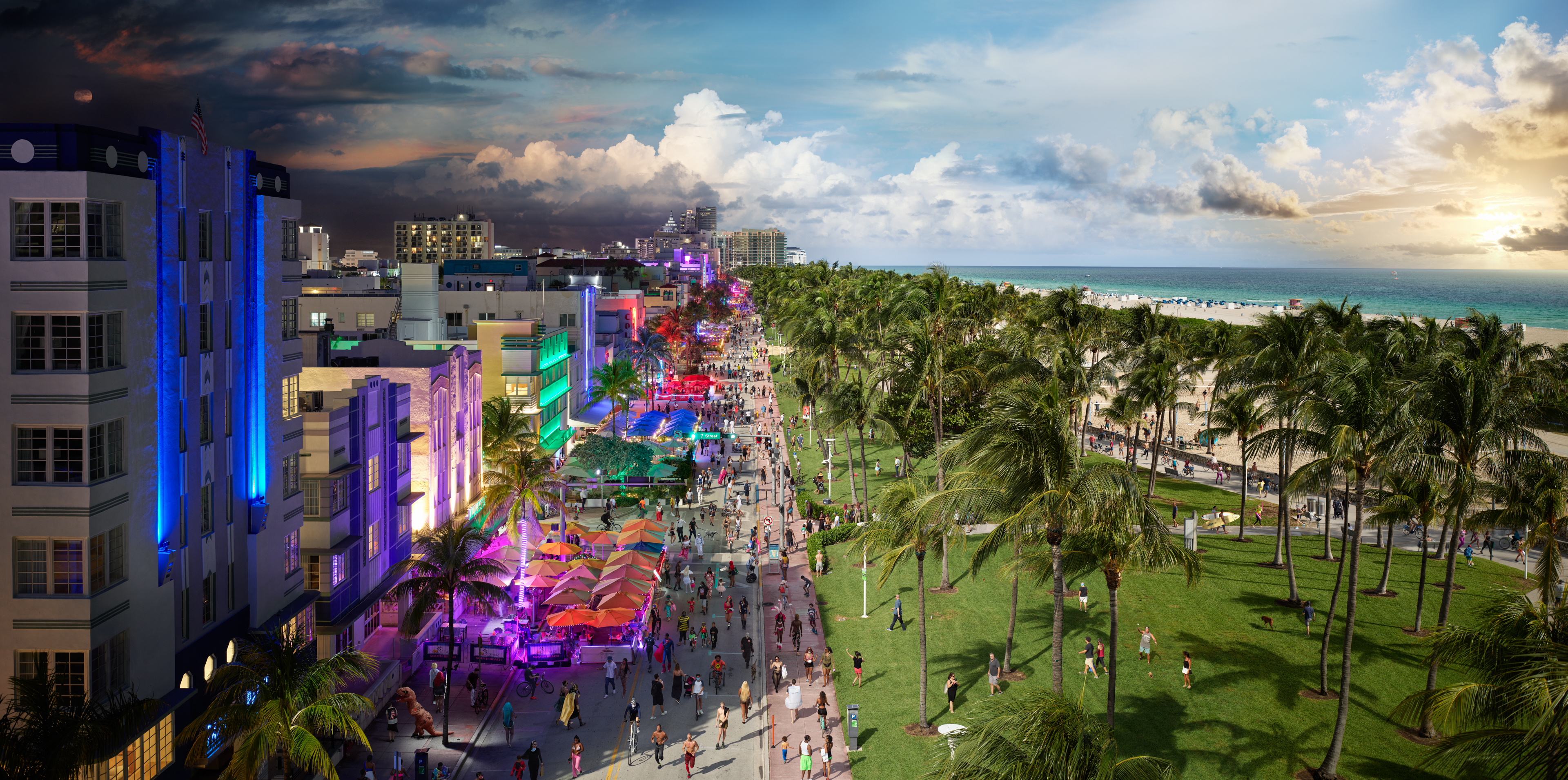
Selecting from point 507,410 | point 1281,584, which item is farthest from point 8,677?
point 1281,584

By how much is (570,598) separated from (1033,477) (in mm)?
20875

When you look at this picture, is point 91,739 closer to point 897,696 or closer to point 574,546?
point 897,696

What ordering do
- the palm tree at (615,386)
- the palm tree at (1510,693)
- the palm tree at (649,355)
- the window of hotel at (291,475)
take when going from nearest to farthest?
the palm tree at (1510,693)
the window of hotel at (291,475)
the palm tree at (615,386)
the palm tree at (649,355)

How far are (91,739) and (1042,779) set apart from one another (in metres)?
16.6

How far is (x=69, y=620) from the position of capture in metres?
19.7

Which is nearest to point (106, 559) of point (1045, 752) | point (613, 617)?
point (613, 617)

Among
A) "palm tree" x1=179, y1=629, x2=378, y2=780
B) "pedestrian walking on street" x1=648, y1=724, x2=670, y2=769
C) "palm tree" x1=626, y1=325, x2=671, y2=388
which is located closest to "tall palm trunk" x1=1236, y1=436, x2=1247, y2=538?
"pedestrian walking on street" x1=648, y1=724, x2=670, y2=769

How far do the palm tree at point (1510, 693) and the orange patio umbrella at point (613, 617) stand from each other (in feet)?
84.0

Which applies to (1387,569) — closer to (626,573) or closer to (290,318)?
(626,573)

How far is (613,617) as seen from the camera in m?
35.0

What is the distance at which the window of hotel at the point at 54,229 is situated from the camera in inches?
779

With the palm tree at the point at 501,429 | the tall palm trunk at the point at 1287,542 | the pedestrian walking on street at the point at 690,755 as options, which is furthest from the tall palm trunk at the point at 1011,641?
the palm tree at the point at 501,429

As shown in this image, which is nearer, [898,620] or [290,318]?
[290,318]

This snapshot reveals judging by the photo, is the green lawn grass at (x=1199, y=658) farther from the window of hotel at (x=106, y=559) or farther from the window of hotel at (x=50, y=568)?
the window of hotel at (x=50, y=568)
